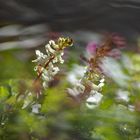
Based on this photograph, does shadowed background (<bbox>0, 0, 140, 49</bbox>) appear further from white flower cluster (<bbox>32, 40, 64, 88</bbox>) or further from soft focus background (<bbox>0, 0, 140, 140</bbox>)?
white flower cluster (<bbox>32, 40, 64, 88</bbox>)

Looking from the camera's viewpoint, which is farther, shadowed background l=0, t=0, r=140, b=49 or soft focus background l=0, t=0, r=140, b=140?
shadowed background l=0, t=0, r=140, b=49

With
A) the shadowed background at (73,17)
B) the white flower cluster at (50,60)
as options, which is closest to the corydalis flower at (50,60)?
the white flower cluster at (50,60)

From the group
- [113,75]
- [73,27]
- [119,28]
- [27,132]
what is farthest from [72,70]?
[119,28]

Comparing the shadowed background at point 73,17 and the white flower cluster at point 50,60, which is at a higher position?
the white flower cluster at point 50,60

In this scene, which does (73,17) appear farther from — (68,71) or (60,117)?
(60,117)

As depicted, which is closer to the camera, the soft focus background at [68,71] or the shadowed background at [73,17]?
the soft focus background at [68,71]

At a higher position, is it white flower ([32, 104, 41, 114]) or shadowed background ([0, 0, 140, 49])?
white flower ([32, 104, 41, 114])

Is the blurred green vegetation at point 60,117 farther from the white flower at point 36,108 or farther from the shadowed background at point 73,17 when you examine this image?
the shadowed background at point 73,17

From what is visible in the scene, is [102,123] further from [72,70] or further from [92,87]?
[72,70]

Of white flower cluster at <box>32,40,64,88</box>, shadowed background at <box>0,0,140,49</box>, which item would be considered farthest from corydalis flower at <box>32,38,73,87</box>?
shadowed background at <box>0,0,140,49</box>

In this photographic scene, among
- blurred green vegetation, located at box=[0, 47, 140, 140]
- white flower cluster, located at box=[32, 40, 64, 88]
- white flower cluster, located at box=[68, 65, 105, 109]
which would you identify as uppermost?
white flower cluster, located at box=[32, 40, 64, 88]
